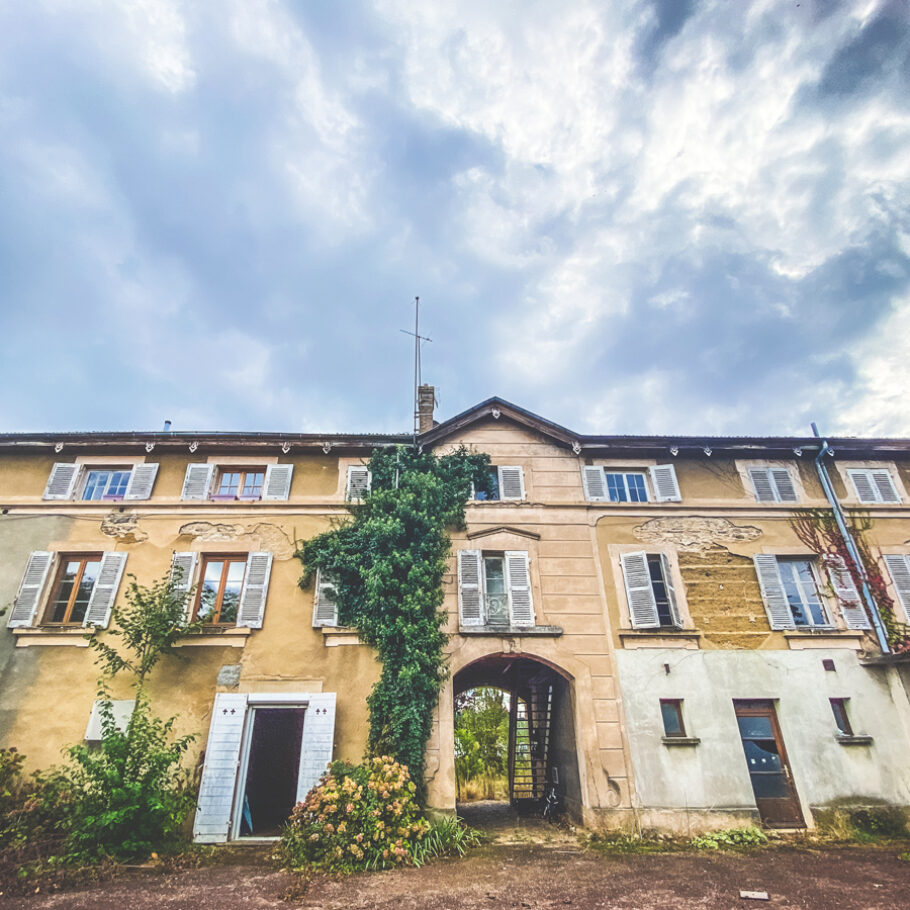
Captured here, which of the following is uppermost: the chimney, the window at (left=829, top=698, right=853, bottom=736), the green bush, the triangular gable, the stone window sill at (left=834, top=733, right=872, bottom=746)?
the chimney

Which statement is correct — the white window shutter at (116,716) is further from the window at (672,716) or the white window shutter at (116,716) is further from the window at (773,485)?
Answer: the window at (773,485)

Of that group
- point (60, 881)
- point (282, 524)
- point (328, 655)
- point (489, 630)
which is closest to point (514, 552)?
point (489, 630)

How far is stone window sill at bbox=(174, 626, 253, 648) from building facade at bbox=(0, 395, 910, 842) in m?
0.06

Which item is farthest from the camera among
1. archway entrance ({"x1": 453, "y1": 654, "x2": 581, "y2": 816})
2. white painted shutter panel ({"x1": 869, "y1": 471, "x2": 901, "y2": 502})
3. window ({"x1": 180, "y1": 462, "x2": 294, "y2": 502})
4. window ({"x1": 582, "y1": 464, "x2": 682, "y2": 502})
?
white painted shutter panel ({"x1": 869, "y1": 471, "x2": 901, "y2": 502})

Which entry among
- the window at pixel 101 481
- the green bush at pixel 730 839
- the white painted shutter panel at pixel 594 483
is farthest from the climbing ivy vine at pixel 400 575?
the green bush at pixel 730 839

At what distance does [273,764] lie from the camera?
42.4 feet

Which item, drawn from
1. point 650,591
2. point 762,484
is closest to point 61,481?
point 650,591

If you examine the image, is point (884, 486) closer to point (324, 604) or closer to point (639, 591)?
point (639, 591)

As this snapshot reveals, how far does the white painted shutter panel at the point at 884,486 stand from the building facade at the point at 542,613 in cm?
5

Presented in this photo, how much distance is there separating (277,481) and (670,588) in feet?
30.4

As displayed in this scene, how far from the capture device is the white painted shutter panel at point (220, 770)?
30.7 ft

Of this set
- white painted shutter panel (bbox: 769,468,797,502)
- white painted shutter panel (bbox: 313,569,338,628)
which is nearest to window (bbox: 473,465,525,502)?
white painted shutter panel (bbox: 313,569,338,628)

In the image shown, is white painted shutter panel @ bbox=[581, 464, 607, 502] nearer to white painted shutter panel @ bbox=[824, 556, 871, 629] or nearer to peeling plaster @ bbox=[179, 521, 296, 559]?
white painted shutter panel @ bbox=[824, 556, 871, 629]

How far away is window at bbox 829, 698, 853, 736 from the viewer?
34.8ft
